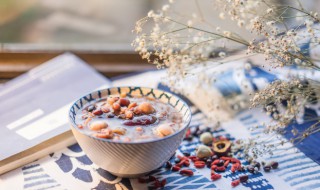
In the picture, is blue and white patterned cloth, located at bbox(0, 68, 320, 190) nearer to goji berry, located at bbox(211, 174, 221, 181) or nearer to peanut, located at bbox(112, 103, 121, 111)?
goji berry, located at bbox(211, 174, 221, 181)

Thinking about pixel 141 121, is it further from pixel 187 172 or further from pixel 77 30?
pixel 77 30

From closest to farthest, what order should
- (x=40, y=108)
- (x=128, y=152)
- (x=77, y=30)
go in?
(x=128, y=152) → (x=40, y=108) → (x=77, y=30)

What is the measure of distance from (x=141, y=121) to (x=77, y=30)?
26.2 inches

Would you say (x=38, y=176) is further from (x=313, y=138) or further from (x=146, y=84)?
(x=313, y=138)

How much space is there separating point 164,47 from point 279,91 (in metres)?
0.22

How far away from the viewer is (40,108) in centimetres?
105

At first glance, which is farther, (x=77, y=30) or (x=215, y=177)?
(x=77, y=30)

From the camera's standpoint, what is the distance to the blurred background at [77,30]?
1.35m

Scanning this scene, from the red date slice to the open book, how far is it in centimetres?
19

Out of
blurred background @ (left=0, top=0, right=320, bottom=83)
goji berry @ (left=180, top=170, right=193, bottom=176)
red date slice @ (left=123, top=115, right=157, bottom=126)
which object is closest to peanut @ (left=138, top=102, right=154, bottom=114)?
red date slice @ (left=123, top=115, right=157, bottom=126)

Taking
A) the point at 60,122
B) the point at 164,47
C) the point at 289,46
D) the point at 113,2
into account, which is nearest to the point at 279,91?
the point at 289,46

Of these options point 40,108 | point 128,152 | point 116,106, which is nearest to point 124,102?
point 116,106

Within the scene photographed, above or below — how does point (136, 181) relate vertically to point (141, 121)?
below

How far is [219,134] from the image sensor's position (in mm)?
1029
